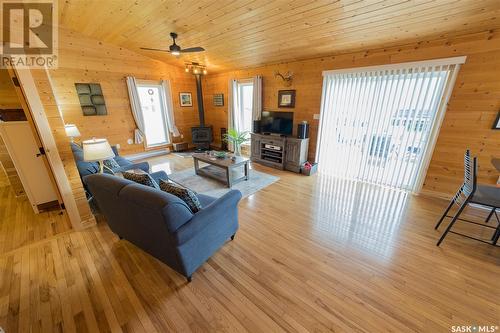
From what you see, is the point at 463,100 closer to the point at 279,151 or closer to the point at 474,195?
the point at 474,195

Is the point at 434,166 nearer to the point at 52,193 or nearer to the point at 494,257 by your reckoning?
the point at 494,257

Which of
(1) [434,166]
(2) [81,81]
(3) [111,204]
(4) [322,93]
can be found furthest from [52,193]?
(1) [434,166]

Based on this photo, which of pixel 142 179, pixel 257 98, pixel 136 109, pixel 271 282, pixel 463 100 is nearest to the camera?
pixel 271 282

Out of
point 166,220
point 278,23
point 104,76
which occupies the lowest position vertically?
point 166,220

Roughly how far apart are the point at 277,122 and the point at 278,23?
2.15 metres

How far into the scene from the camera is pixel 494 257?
78.4 inches

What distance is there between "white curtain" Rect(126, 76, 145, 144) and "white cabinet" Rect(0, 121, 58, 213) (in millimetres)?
2775

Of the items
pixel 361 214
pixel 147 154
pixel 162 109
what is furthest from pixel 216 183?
pixel 162 109

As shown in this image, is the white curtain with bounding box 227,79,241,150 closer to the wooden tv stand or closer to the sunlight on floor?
the wooden tv stand

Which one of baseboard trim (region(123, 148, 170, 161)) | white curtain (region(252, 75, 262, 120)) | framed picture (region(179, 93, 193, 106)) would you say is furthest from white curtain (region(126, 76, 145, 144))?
white curtain (region(252, 75, 262, 120))

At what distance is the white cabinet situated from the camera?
8.50ft

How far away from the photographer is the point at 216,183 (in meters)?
3.82

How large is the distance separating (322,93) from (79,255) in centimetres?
469

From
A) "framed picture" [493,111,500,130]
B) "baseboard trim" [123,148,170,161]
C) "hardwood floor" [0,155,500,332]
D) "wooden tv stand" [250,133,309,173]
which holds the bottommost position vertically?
"hardwood floor" [0,155,500,332]
